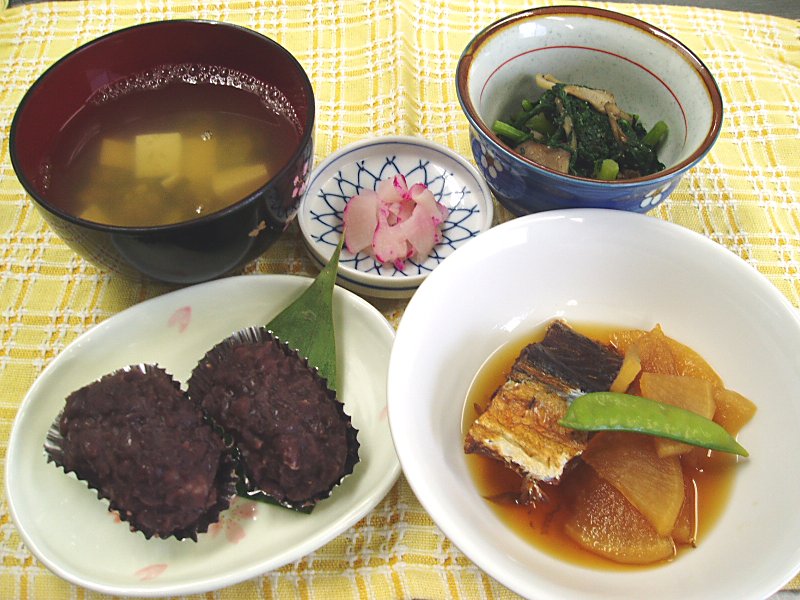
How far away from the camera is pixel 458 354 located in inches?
57.7

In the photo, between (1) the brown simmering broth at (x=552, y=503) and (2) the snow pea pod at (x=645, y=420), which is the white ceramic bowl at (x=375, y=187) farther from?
(2) the snow pea pod at (x=645, y=420)

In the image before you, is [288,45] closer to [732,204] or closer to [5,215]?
[5,215]

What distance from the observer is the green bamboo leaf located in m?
1.47

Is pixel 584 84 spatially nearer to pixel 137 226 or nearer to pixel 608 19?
pixel 608 19

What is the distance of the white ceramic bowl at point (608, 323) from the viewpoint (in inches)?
43.1

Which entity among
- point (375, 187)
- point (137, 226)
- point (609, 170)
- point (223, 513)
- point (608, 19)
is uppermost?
point (608, 19)

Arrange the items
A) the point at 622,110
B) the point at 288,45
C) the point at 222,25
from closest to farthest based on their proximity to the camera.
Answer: the point at 222,25 < the point at 622,110 < the point at 288,45

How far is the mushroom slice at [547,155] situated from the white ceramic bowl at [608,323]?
204 millimetres

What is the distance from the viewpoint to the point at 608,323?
5.24ft

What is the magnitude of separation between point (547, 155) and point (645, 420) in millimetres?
743

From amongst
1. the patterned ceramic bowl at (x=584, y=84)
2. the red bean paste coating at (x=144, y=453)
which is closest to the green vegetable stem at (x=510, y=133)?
the patterned ceramic bowl at (x=584, y=84)

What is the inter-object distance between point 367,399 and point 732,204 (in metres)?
1.28

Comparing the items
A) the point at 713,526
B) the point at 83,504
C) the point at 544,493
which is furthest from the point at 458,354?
the point at 83,504

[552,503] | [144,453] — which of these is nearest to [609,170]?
[552,503]
